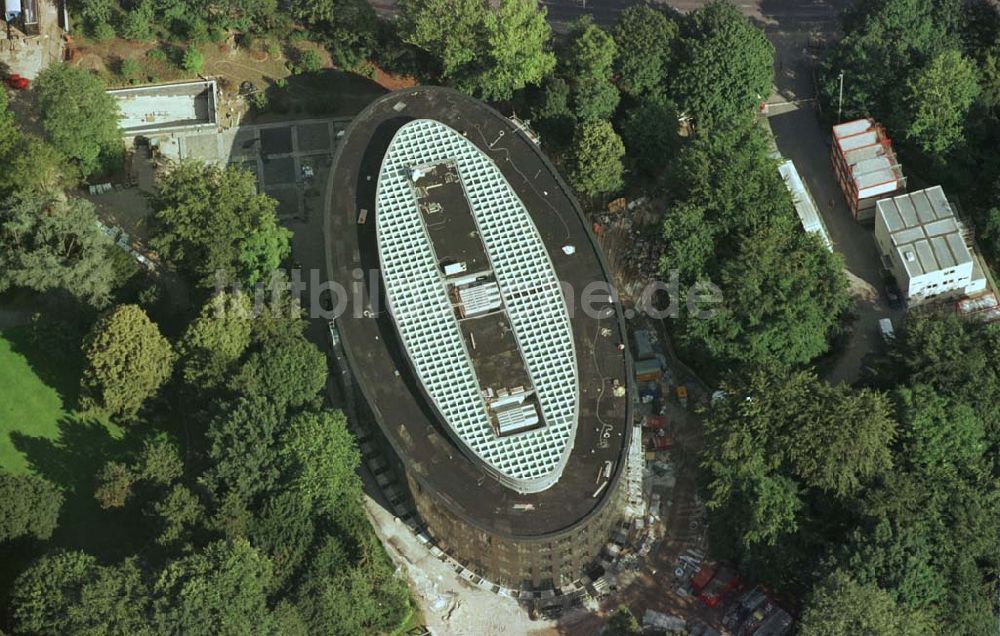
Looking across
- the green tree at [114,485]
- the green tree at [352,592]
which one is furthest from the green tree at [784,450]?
the green tree at [114,485]

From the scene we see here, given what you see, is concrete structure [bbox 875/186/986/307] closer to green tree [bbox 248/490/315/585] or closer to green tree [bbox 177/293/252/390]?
green tree [bbox 248/490/315/585]

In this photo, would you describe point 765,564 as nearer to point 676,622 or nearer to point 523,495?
point 676,622

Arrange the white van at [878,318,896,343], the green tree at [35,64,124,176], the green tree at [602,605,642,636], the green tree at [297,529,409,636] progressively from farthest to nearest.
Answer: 1. the green tree at [35,64,124,176]
2. the white van at [878,318,896,343]
3. the green tree at [602,605,642,636]
4. the green tree at [297,529,409,636]

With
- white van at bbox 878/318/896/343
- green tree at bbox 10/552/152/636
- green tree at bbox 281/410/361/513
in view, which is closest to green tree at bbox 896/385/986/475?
white van at bbox 878/318/896/343

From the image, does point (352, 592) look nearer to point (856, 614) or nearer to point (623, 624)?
point (623, 624)

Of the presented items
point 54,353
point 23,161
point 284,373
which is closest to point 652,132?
point 284,373

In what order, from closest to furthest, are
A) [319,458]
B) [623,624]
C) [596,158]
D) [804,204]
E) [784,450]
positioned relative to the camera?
[623,624] → [784,450] → [319,458] → [596,158] → [804,204]
